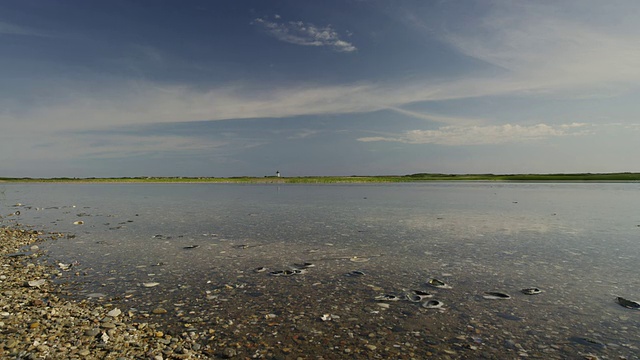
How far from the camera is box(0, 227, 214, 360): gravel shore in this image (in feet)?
22.6

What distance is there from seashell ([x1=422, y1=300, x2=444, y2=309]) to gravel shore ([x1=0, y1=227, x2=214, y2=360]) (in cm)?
567

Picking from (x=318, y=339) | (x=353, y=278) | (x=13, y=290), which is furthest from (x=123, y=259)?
(x=318, y=339)

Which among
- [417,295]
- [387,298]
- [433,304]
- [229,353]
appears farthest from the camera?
[417,295]

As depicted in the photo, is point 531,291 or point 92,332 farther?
point 531,291

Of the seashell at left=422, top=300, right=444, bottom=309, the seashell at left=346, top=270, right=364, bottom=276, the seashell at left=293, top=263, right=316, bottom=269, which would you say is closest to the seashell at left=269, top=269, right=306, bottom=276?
the seashell at left=293, top=263, right=316, bottom=269

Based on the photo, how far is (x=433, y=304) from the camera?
9.69 meters

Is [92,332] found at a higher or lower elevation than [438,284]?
higher

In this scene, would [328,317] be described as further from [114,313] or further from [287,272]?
[114,313]

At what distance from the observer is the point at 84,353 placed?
6785 mm

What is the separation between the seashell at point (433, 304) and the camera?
31.1 ft

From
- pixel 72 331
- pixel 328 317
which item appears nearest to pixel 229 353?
pixel 328 317

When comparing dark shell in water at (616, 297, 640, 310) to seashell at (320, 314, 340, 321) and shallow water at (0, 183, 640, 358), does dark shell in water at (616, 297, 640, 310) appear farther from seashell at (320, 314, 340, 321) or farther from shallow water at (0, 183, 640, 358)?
seashell at (320, 314, 340, 321)

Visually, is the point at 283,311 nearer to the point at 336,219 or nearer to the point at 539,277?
the point at 539,277

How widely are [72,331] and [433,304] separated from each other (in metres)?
8.74
